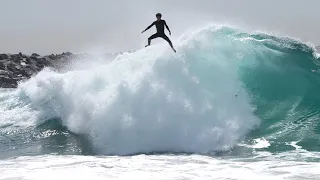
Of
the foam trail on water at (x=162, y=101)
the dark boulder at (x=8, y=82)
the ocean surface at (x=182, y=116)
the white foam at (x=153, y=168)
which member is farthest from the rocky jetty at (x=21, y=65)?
the white foam at (x=153, y=168)

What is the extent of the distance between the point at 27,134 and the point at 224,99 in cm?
575

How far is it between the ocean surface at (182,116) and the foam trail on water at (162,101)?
0.10 feet

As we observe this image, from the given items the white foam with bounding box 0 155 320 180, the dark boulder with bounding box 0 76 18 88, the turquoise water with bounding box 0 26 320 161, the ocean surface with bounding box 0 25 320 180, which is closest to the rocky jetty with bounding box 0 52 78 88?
the dark boulder with bounding box 0 76 18 88

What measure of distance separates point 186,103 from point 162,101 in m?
0.63

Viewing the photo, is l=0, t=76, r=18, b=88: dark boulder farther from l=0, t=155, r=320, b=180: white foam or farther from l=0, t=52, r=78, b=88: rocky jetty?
l=0, t=155, r=320, b=180: white foam

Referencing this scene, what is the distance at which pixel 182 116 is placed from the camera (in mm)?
11070

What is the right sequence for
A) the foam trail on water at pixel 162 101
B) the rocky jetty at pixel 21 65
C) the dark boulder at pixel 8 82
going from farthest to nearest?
the rocky jetty at pixel 21 65 → the dark boulder at pixel 8 82 → the foam trail on water at pixel 162 101

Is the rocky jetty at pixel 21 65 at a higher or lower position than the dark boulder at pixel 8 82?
higher

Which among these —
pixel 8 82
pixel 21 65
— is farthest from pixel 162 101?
pixel 21 65

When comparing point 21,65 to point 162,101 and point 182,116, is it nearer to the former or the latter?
→ point 162,101

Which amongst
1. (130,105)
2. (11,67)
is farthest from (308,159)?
(11,67)

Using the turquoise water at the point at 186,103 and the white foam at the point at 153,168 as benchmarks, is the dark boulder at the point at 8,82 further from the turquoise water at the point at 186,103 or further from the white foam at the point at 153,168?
the white foam at the point at 153,168

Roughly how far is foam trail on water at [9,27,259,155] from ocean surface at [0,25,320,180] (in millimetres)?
30

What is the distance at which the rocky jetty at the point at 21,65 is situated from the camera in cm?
3380
